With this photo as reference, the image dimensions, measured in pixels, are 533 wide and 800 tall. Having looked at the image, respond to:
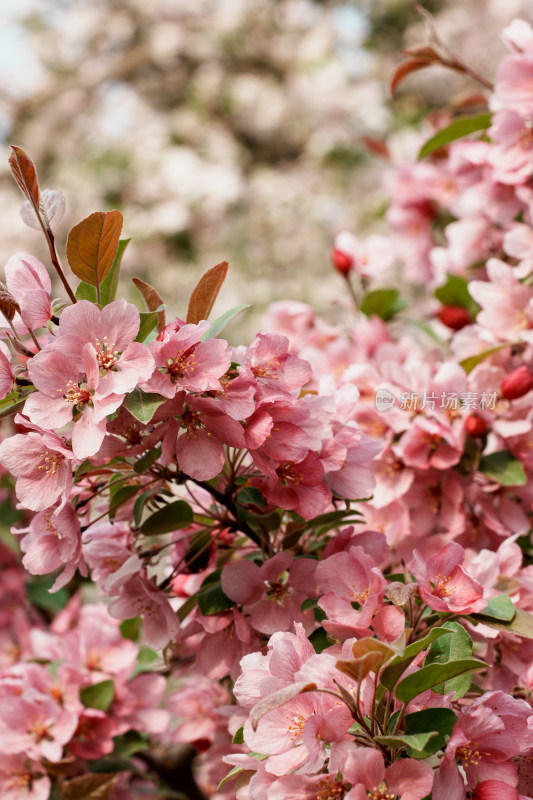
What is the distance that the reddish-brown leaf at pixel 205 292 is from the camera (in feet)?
2.70

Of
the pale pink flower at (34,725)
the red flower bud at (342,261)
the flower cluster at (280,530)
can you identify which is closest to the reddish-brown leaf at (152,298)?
the flower cluster at (280,530)

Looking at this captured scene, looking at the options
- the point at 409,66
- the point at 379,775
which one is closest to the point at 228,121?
the point at 409,66

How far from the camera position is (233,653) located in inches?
33.5

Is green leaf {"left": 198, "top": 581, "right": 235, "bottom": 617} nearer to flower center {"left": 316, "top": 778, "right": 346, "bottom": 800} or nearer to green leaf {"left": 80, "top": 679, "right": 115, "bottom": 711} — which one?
flower center {"left": 316, "top": 778, "right": 346, "bottom": 800}

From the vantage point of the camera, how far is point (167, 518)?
81cm

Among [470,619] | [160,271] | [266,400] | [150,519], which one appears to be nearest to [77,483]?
[150,519]

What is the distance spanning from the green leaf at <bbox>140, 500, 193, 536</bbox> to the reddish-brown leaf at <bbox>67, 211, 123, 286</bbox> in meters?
0.24

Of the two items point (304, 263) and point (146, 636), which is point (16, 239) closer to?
point (304, 263)

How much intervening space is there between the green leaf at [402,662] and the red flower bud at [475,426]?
46cm

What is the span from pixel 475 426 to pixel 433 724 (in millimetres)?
496

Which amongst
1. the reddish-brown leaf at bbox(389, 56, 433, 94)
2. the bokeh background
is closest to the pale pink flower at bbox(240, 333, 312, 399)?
the reddish-brown leaf at bbox(389, 56, 433, 94)

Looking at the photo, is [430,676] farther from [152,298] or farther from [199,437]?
[152,298]

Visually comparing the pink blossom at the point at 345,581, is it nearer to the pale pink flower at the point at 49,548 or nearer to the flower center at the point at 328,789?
the flower center at the point at 328,789

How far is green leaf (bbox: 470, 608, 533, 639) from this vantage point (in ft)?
2.49
